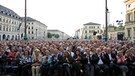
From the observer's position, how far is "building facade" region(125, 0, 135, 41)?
47.7 meters

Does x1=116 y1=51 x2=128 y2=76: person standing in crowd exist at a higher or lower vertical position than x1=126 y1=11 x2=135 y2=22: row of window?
lower

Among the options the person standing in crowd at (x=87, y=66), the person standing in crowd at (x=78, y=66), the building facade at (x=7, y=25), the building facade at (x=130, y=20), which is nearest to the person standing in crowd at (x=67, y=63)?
the person standing in crowd at (x=78, y=66)

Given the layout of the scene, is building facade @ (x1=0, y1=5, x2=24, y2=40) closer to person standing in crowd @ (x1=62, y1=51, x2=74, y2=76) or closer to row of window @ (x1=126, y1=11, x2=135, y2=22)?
row of window @ (x1=126, y1=11, x2=135, y2=22)

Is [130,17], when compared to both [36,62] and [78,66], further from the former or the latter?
[36,62]

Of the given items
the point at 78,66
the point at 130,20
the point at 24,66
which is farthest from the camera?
the point at 130,20

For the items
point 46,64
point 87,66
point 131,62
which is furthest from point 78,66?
point 131,62

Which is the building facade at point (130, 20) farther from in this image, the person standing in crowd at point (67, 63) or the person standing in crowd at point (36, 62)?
the person standing in crowd at point (36, 62)

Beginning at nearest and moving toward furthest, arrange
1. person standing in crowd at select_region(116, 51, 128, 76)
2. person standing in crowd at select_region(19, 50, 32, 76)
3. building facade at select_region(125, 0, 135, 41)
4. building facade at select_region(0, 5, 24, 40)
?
person standing in crowd at select_region(116, 51, 128, 76) < person standing in crowd at select_region(19, 50, 32, 76) < building facade at select_region(125, 0, 135, 41) < building facade at select_region(0, 5, 24, 40)

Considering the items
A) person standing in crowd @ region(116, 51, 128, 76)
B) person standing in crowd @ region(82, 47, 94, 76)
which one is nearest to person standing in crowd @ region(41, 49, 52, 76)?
person standing in crowd @ region(82, 47, 94, 76)

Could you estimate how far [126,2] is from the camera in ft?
174

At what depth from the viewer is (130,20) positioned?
50281mm

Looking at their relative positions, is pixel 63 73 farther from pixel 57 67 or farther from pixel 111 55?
pixel 111 55

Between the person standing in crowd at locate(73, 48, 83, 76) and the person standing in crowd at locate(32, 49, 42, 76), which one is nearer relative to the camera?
the person standing in crowd at locate(73, 48, 83, 76)

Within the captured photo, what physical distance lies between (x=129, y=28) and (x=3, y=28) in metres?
48.5
